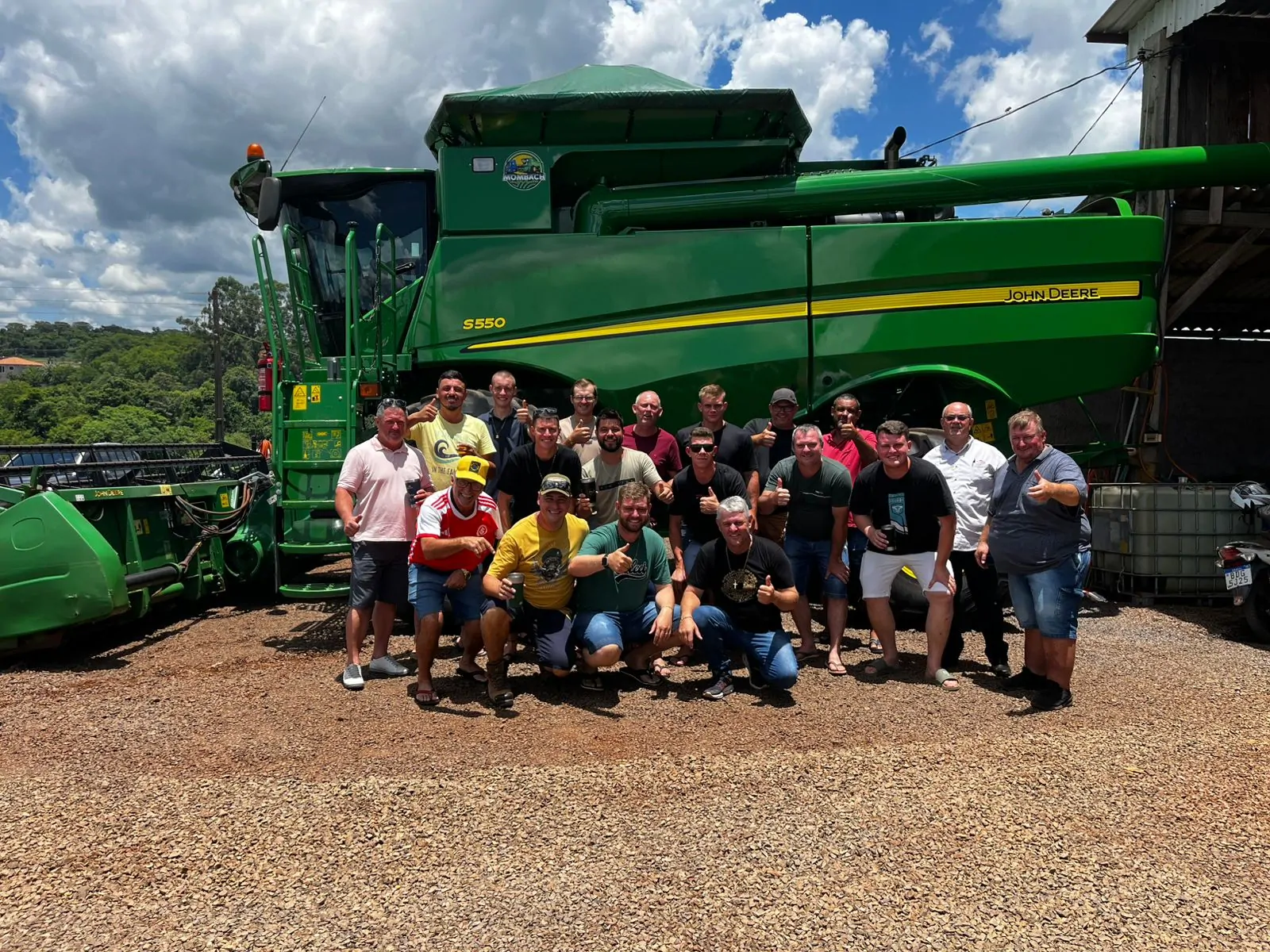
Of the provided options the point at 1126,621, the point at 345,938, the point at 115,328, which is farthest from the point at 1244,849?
the point at 115,328

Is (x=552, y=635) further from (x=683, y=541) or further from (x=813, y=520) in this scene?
(x=813, y=520)

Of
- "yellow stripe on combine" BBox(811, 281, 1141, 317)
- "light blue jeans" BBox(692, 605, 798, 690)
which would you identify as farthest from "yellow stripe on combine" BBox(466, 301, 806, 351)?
"light blue jeans" BBox(692, 605, 798, 690)

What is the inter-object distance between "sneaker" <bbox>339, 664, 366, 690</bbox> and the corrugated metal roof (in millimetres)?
9836

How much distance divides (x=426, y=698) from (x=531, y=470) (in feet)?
4.46

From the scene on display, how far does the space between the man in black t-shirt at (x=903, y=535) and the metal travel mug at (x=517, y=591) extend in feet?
6.53

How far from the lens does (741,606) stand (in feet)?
14.3

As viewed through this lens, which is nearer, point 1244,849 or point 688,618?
point 1244,849

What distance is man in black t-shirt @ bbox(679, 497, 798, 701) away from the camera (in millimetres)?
4309

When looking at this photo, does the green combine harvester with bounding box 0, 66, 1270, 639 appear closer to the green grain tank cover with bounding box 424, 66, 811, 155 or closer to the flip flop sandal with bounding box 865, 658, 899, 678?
the green grain tank cover with bounding box 424, 66, 811, 155

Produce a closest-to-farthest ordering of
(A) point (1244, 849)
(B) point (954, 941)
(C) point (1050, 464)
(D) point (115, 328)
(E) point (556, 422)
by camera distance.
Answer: (B) point (954, 941)
(A) point (1244, 849)
(C) point (1050, 464)
(E) point (556, 422)
(D) point (115, 328)

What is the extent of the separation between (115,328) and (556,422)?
685ft

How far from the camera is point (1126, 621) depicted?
20.9 feet

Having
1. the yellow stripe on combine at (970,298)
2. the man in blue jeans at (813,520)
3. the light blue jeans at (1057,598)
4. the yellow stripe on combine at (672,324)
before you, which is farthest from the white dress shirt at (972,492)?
the yellow stripe on combine at (672,324)

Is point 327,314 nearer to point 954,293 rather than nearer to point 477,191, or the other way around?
point 477,191
